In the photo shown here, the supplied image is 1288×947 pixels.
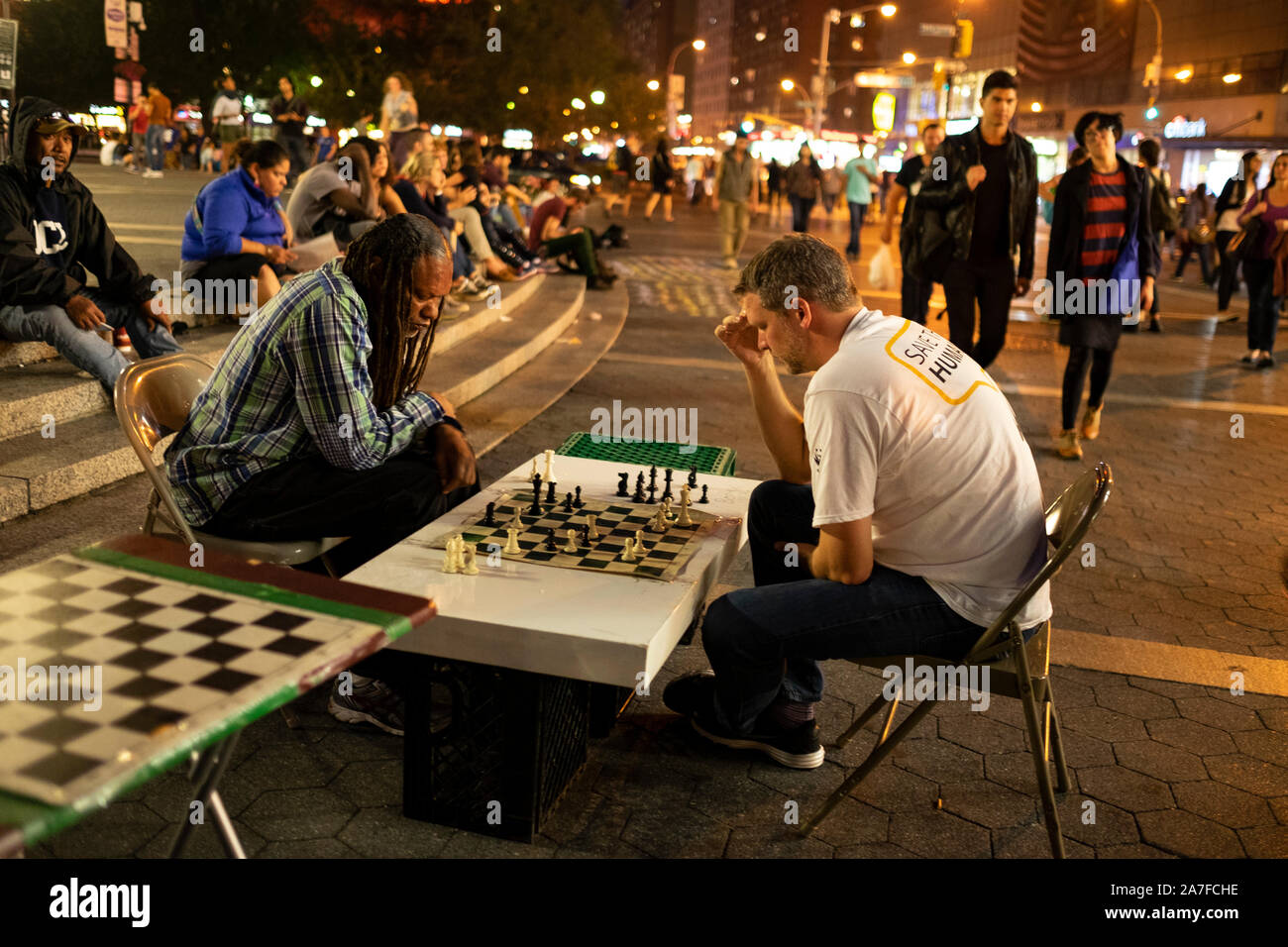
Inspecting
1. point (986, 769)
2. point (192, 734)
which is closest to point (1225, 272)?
point (986, 769)

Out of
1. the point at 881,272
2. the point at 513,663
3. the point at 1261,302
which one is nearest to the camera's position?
the point at 513,663

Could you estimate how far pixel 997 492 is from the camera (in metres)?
2.85

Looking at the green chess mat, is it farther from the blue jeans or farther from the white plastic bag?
the blue jeans

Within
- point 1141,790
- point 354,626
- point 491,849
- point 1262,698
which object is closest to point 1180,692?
point 1262,698

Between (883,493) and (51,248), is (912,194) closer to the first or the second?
(51,248)

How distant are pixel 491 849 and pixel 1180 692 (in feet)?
8.42

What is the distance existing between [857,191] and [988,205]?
43.7ft

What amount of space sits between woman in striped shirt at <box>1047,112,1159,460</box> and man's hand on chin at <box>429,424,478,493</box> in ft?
14.8

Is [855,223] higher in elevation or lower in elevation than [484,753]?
higher

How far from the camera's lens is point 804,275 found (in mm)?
2920

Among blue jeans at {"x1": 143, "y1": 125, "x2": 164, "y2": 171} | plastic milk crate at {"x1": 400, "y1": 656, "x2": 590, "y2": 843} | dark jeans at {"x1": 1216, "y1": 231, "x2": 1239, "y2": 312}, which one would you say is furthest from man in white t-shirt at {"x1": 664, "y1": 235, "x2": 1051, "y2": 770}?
blue jeans at {"x1": 143, "y1": 125, "x2": 164, "y2": 171}

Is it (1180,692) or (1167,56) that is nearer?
(1180,692)
